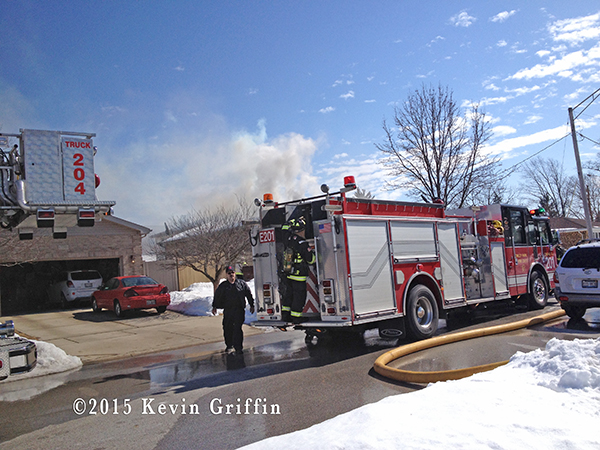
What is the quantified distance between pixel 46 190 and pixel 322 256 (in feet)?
14.2

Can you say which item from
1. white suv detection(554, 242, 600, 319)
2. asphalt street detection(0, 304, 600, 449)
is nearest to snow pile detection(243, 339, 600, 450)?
asphalt street detection(0, 304, 600, 449)

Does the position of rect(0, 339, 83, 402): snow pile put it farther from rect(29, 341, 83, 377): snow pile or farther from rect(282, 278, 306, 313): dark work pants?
rect(282, 278, 306, 313): dark work pants

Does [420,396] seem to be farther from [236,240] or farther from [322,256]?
[236,240]

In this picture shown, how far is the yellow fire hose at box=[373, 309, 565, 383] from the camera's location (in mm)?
5559

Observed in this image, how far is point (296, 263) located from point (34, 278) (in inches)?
829

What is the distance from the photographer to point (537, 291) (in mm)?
11922

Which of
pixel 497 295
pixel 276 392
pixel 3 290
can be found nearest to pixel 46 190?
pixel 276 392

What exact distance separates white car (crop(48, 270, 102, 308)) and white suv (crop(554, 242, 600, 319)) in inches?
620

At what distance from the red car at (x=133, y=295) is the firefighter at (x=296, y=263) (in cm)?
792

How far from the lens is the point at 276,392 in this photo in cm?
588

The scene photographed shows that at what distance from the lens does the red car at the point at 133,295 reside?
14.7 m

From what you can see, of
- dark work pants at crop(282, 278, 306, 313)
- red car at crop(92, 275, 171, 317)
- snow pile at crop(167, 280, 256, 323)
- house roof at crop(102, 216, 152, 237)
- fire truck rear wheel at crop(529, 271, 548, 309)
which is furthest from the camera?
house roof at crop(102, 216, 152, 237)

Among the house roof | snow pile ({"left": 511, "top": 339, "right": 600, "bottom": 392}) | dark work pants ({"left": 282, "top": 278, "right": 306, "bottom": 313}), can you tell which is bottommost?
snow pile ({"left": 511, "top": 339, "right": 600, "bottom": 392})

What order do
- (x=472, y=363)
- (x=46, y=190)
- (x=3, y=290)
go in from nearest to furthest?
(x=472, y=363), (x=46, y=190), (x=3, y=290)
